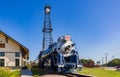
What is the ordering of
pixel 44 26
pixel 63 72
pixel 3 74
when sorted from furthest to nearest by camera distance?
1. pixel 44 26
2. pixel 63 72
3. pixel 3 74

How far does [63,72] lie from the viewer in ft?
115

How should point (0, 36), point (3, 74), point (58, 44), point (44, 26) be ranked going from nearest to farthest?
point (3, 74), point (58, 44), point (0, 36), point (44, 26)

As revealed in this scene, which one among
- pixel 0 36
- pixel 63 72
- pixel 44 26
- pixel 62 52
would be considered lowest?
pixel 63 72

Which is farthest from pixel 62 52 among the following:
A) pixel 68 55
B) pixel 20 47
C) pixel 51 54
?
pixel 20 47

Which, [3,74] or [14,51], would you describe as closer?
[3,74]

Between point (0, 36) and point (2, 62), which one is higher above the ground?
point (0, 36)

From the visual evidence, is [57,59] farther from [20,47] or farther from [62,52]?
[20,47]

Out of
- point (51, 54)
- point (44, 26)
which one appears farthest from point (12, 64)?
point (44, 26)

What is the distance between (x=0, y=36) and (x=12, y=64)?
489cm

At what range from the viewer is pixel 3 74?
61.9 feet

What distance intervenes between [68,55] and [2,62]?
13.0 meters

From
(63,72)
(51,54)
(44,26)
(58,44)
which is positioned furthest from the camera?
(44,26)

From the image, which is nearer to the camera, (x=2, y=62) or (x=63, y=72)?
(x=63, y=72)

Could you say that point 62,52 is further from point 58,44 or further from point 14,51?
point 14,51
